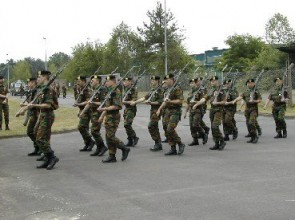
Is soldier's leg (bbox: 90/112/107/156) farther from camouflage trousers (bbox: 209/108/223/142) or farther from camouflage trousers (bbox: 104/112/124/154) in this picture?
camouflage trousers (bbox: 209/108/223/142)

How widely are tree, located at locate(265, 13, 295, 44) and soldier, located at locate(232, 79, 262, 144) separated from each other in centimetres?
3973

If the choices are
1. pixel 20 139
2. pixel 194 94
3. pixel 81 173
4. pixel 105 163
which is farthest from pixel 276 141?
pixel 20 139

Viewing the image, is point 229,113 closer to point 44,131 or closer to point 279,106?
point 279,106

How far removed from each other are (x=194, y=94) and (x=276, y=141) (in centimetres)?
271

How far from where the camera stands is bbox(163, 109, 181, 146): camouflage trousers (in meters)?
10.8

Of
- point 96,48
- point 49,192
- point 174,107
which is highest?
point 96,48

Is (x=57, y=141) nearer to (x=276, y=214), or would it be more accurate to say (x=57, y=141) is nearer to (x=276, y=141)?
(x=276, y=141)

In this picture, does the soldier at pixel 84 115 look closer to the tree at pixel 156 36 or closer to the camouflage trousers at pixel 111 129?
the camouflage trousers at pixel 111 129

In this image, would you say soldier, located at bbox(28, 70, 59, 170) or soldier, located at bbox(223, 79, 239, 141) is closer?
soldier, located at bbox(28, 70, 59, 170)

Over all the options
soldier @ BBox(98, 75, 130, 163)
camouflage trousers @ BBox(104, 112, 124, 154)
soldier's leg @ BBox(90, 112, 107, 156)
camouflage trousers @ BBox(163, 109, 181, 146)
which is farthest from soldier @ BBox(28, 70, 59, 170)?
camouflage trousers @ BBox(163, 109, 181, 146)

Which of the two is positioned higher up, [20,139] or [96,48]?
[96,48]

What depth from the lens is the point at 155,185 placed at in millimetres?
7641

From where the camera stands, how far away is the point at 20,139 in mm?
14547

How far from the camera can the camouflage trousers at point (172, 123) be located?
35.4ft
